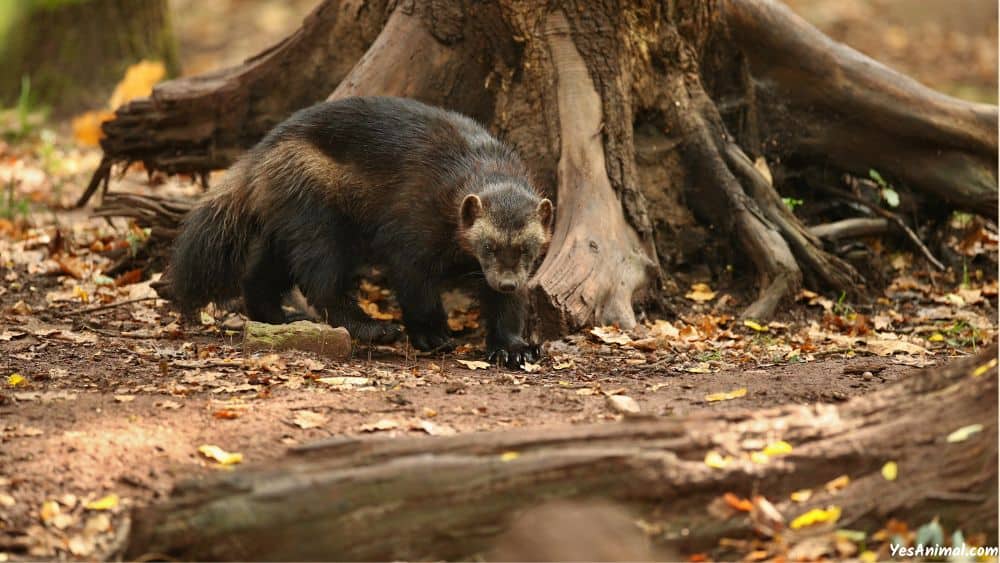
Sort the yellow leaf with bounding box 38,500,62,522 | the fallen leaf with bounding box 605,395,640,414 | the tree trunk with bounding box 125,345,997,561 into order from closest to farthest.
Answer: the tree trunk with bounding box 125,345,997,561 < the yellow leaf with bounding box 38,500,62,522 < the fallen leaf with bounding box 605,395,640,414

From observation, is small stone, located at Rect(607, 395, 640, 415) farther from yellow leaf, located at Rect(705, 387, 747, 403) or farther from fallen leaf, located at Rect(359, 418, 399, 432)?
fallen leaf, located at Rect(359, 418, 399, 432)

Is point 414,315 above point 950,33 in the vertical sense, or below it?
below

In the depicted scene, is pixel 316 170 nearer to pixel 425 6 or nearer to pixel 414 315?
pixel 414 315

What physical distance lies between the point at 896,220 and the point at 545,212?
310 cm

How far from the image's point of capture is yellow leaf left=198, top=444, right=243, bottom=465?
4.03 metres

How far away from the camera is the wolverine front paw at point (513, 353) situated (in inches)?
237

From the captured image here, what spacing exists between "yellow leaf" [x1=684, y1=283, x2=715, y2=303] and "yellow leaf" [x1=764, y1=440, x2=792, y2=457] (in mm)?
3943

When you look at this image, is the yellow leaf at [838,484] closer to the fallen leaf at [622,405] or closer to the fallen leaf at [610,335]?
the fallen leaf at [622,405]

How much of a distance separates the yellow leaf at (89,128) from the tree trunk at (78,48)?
0.68 m

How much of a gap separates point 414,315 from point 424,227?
506mm

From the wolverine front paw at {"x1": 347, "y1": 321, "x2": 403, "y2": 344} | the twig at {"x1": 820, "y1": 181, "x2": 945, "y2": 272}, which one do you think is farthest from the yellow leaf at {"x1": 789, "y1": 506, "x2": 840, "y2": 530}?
the twig at {"x1": 820, "y1": 181, "x2": 945, "y2": 272}

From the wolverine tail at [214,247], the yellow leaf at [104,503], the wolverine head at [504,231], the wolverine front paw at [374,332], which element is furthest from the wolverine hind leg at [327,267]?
the yellow leaf at [104,503]

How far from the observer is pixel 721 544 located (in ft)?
11.0

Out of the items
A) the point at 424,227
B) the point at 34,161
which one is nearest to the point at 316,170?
the point at 424,227
